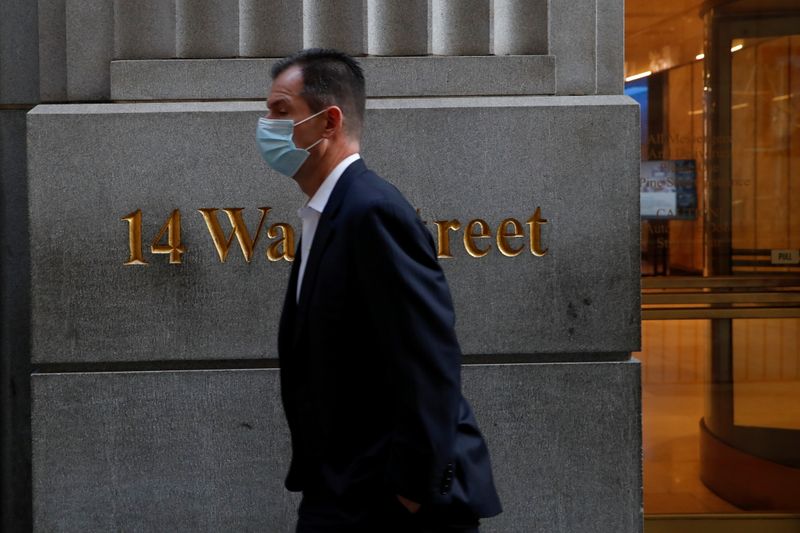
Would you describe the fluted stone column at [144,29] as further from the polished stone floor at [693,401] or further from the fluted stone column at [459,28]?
the polished stone floor at [693,401]

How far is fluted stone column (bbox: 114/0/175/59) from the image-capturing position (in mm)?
4688

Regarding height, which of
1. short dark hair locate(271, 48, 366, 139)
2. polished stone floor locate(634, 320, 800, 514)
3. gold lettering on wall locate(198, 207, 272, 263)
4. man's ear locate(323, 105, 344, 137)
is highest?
short dark hair locate(271, 48, 366, 139)

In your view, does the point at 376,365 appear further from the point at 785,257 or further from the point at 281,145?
the point at 785,257

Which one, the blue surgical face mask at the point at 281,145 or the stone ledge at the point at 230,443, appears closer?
the blue surgical face mask at the point at 281,145

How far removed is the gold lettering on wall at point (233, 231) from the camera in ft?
15.0

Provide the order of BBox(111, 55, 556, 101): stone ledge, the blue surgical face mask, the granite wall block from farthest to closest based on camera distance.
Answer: BBox(111, 55, 556, 101): stone ledge < the granite wall block < the blue surgical face mask

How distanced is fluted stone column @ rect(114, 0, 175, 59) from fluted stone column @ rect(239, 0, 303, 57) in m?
0.30

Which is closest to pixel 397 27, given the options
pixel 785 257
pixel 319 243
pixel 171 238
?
pixel 171 238

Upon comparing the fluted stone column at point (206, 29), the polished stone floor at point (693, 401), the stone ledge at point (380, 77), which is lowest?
the polished stone floor at point (693, 401)

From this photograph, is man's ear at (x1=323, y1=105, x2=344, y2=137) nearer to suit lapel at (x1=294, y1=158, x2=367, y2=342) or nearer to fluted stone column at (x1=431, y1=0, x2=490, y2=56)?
suit lapel at (x1=294, y1=158, x2=367, y2=342)

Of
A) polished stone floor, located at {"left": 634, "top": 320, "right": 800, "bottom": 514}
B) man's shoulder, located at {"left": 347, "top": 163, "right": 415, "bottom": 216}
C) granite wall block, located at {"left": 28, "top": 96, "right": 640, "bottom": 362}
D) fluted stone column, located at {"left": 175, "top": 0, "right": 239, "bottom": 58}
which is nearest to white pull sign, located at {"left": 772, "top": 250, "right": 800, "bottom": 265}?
polished stone floor, located at {"left": 634, "top": 320, "right": 800, "bottom": 514}

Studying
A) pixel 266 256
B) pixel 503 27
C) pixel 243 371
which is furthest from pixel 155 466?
pixel 503 27

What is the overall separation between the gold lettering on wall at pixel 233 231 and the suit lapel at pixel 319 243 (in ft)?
5.71

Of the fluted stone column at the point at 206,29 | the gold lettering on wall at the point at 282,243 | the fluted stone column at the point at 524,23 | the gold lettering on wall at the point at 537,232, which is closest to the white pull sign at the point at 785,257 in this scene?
the gold lettering on wall at the point at 537,232
